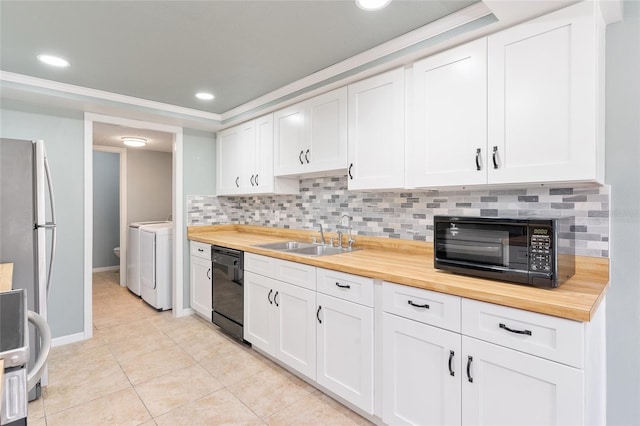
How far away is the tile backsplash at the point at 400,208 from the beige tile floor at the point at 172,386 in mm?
1228

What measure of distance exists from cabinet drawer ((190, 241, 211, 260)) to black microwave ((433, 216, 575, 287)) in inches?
92.6

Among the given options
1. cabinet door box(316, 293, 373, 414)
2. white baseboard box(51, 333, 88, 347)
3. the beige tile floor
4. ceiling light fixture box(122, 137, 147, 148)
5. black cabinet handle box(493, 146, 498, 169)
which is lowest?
the beige tile floor

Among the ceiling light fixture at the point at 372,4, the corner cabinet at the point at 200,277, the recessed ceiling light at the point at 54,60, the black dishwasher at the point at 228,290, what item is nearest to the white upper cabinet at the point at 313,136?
the ceiling light fixture at the point at 372,4

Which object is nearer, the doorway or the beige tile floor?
the beige tile floor

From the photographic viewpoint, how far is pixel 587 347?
44.7 inches

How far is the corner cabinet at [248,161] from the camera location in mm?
3137

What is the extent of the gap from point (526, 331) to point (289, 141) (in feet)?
7.26

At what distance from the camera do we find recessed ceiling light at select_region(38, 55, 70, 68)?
2182mm

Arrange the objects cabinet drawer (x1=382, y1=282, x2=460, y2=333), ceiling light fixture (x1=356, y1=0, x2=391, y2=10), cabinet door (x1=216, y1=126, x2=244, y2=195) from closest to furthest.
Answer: cabinet drawer (x1=382, y1=282, x2=460, y2=333)
ceiling light fixture (x1=356, y1=0, x2=391, y2=10)
cabinet door (x1=216, y1=126, x2=244, y2=195)

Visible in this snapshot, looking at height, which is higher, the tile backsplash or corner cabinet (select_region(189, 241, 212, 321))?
the tile backsplash

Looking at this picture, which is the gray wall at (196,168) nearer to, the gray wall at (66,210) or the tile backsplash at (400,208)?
the tile backsplash at (400,208)

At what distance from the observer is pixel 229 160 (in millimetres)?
3727

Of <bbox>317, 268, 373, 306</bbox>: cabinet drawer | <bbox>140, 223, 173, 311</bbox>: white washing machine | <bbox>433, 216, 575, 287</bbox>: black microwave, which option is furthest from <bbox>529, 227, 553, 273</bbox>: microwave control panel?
<bbox>140, 223, 173, 311</bbox>: white washing machine

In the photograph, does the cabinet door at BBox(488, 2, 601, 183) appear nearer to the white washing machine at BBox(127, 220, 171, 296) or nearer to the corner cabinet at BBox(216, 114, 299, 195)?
the corner cabinet at BBox(216, 114, 299, 195)
